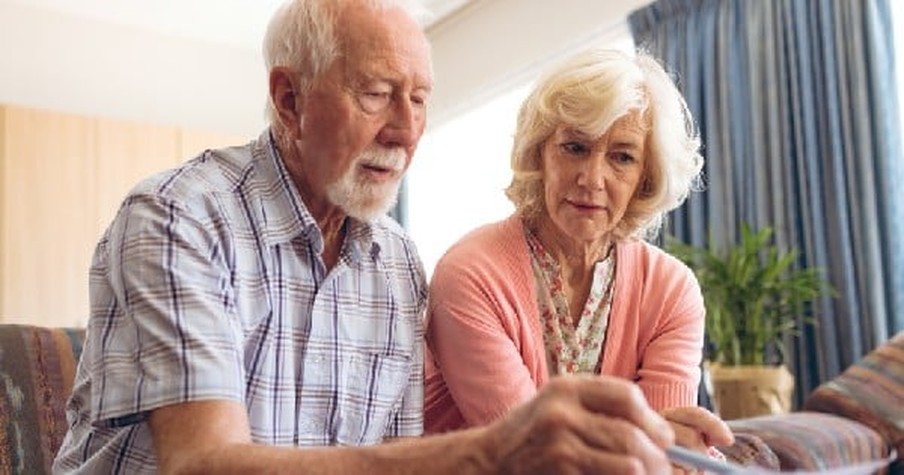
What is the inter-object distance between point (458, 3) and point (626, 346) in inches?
170

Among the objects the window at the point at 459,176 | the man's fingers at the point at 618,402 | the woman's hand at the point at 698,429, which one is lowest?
the woman's hand at the point at 698,429

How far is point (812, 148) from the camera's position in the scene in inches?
136

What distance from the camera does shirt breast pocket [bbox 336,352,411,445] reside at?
4.17ft

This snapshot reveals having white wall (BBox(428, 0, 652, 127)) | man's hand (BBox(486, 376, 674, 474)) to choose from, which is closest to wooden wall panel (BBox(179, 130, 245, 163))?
white wall (BBox(428, 0, 652, 127))

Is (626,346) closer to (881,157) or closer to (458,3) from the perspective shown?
(881,157)

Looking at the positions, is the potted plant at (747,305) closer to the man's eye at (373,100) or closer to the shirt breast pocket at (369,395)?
the shirt breast pocket at (369,395)

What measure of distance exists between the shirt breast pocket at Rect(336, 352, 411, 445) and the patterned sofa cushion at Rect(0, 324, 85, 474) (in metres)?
0.50

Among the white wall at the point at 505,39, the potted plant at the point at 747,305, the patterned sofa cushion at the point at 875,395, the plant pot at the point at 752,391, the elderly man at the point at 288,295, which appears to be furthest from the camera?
the white wall at the point at 505,39

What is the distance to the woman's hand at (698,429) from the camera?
43.9 inches

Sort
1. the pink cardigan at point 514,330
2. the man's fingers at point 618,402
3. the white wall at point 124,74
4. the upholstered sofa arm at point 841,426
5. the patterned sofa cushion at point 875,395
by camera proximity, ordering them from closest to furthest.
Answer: the man's fingers at point 618,402, the pink cardigan at point 514,330, the upholstered sofa arm at point 841,426, the patterned sofa cushion at point 875,395, the white wall at point 124,74

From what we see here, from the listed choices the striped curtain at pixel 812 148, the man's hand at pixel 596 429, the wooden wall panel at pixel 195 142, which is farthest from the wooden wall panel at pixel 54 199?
the man's hand at pixel 596 429

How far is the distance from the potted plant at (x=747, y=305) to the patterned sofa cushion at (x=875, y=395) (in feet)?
3.68

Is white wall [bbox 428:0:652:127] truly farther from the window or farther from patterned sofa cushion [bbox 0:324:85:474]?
patterned sofa cushion [bbox 0:324:85:474]

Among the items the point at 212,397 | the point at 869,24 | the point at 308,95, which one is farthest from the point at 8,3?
the point at 212,397
